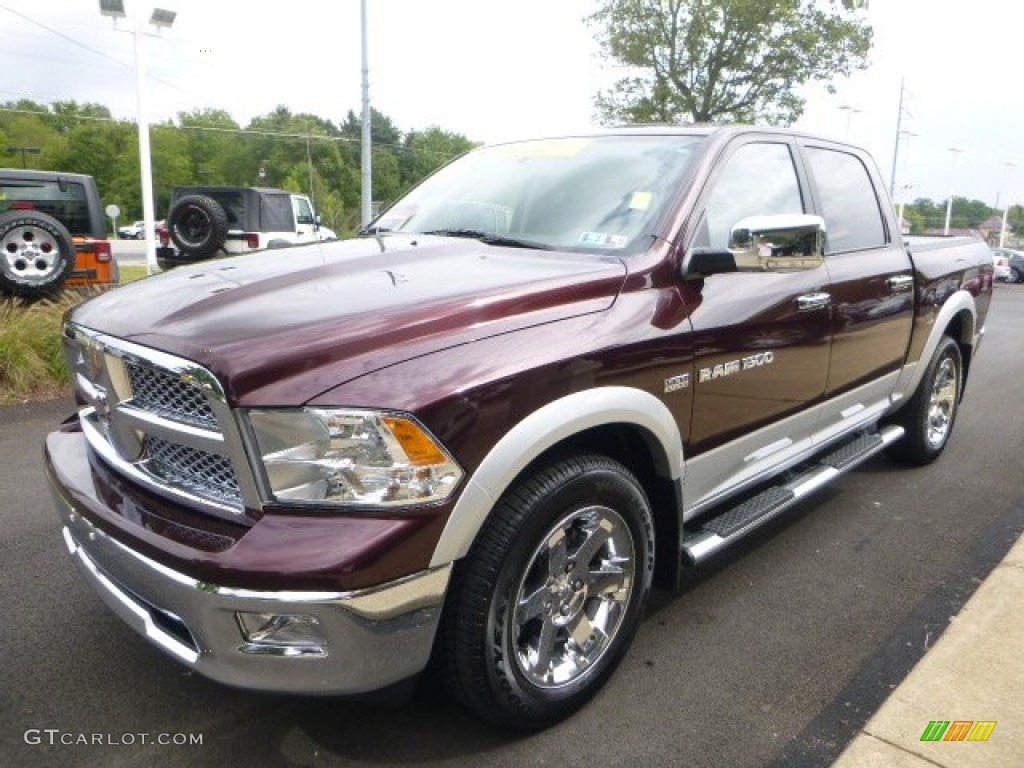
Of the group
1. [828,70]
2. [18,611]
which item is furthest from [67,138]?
[18,611]

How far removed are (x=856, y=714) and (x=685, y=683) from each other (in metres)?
0.53

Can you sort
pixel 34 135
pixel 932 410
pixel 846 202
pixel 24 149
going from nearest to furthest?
pixel 846 202, pixel 932 410, pixel 24 149, pixel 34 135

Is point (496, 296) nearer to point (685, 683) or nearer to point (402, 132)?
point (685, 683)

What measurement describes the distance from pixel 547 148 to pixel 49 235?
592 cm

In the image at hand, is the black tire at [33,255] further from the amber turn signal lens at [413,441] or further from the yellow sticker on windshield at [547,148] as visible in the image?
the amber turn signal lens at [413,441]

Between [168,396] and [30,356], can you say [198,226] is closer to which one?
[30,356]

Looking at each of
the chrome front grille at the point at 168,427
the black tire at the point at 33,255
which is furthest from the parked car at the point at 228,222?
the chrome front grille at the point at 168,427

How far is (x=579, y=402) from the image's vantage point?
89.0 inches

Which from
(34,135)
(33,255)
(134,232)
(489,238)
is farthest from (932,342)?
(34,135)

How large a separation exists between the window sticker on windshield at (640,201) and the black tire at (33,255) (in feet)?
21.4

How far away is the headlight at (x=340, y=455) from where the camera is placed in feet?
6.16

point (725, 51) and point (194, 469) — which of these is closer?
point (194, 469)

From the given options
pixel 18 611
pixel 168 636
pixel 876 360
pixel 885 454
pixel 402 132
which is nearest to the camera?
pixel 168 636

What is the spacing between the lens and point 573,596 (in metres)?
2.48
